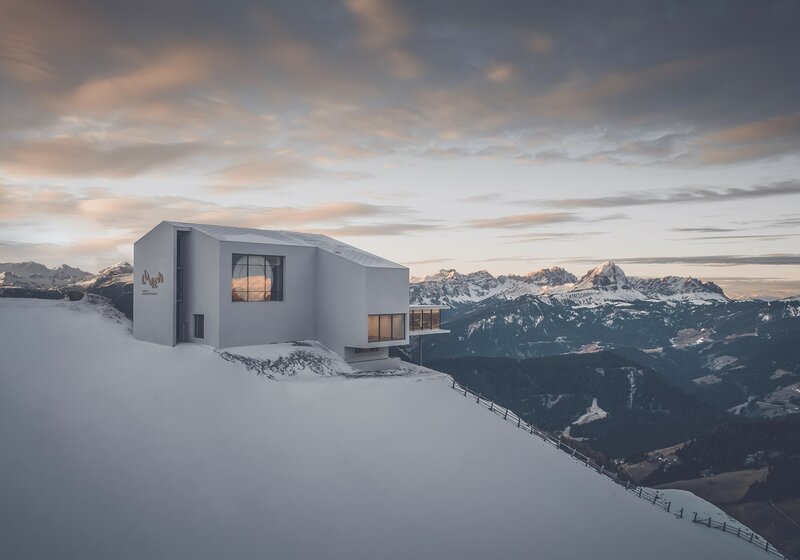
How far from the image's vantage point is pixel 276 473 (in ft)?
88.2

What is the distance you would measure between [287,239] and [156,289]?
35.7 feet

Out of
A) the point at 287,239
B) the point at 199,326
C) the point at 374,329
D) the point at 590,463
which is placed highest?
the point at 287,239

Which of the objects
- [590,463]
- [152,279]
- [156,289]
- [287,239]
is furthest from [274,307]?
[590,463]

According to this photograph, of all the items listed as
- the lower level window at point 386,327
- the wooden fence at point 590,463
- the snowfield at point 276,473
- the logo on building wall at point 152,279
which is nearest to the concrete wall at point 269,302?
the logo on building wall at point 152,279

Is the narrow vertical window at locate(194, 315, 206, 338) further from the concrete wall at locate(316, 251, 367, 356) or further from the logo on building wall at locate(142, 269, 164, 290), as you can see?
the concrete wall at locate(316, 251, 367, 356)

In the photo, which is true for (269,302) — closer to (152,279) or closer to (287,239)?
(287,239)

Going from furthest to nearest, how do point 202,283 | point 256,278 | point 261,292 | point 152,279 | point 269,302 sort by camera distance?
1. point 152,279
2. point 269,302
3. point 261,292
4. point 256,278
5. point 202,283

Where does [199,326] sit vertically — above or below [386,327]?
above

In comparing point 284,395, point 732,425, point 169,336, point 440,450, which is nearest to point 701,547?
point 440,450

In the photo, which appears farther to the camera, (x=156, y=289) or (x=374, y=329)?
(x=156, y=289)

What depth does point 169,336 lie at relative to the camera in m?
39.2

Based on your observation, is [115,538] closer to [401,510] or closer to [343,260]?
[401,510]

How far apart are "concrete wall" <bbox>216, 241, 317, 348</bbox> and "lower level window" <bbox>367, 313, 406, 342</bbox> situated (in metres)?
5.46

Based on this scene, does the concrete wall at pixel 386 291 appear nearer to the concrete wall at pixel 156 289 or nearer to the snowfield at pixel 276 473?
the snowfield at pixel 276 473
